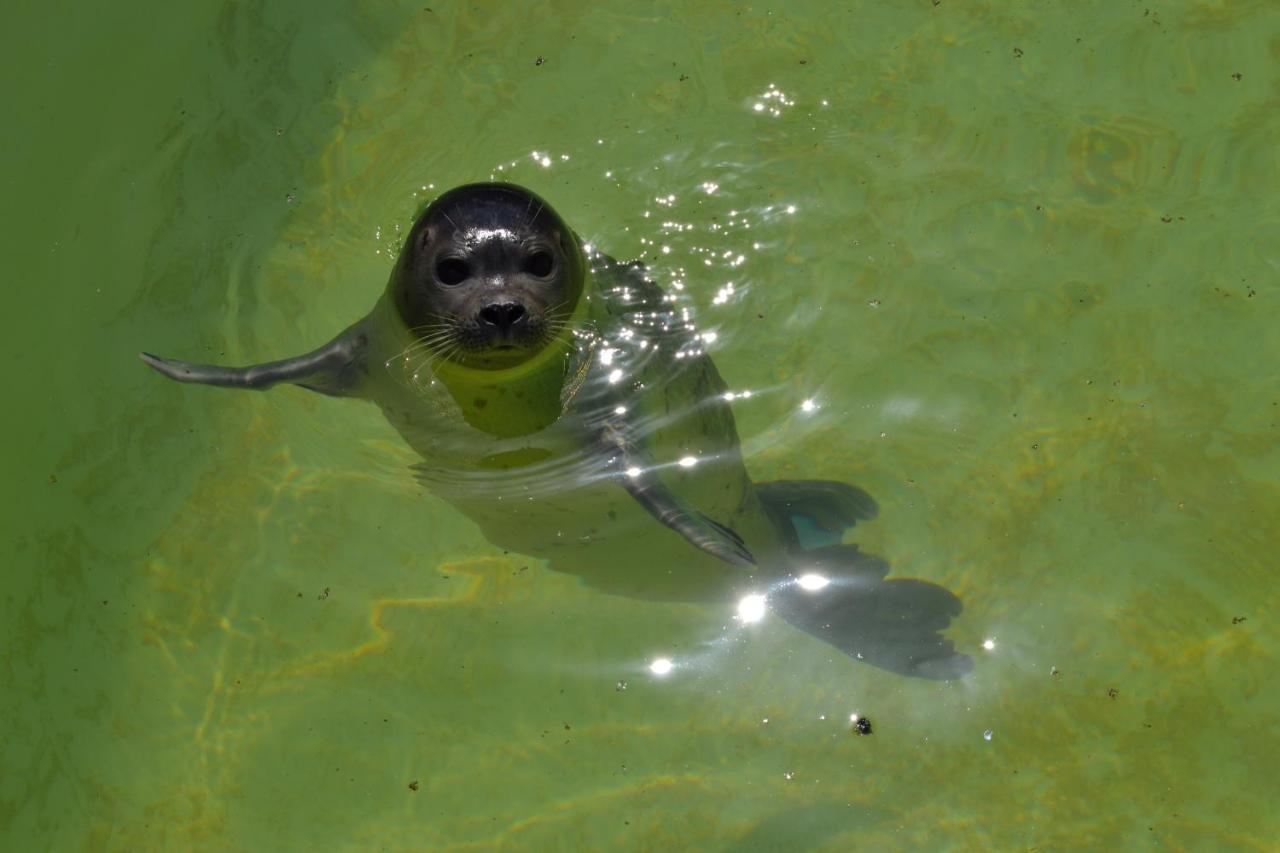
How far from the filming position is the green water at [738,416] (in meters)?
4.61

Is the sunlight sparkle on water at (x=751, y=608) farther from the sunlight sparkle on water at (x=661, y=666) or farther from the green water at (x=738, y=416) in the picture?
the sunlight sparkle on water at (x=661, y=666)

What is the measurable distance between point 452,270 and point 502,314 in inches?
13.5

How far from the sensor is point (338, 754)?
15.6 feet

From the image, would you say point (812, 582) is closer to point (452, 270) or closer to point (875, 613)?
point (875, 613)

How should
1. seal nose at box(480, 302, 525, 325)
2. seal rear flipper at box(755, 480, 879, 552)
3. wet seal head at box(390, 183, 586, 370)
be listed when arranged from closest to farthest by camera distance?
seal nose at box(480, 302, 525, 325), wet seal head at box(390, 183, 586, 370), seal rear flipper at box(755, 480, 879, 552)

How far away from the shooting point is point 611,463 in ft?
16.2

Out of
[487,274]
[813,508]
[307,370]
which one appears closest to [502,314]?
[487,274]

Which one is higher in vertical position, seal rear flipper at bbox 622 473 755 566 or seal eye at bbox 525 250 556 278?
seal eye at bbox 525 250 556 278

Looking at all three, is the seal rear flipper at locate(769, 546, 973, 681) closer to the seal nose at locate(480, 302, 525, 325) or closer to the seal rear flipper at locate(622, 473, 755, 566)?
the seal rear flipper at locate(622, 473, 755, 566)

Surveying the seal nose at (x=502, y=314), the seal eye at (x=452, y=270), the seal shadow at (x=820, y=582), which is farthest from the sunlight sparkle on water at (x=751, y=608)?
the seal eye at (x=452, y=270)

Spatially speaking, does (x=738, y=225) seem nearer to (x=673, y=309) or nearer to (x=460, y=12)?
(x=673, y=309)

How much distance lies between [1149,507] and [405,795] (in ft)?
10.9

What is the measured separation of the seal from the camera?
4.70 m

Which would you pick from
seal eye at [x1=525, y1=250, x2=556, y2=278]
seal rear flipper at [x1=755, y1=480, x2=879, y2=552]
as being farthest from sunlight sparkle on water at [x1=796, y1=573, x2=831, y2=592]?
seal eye at [x1=525, y1=250, x2=556, y2=278]
